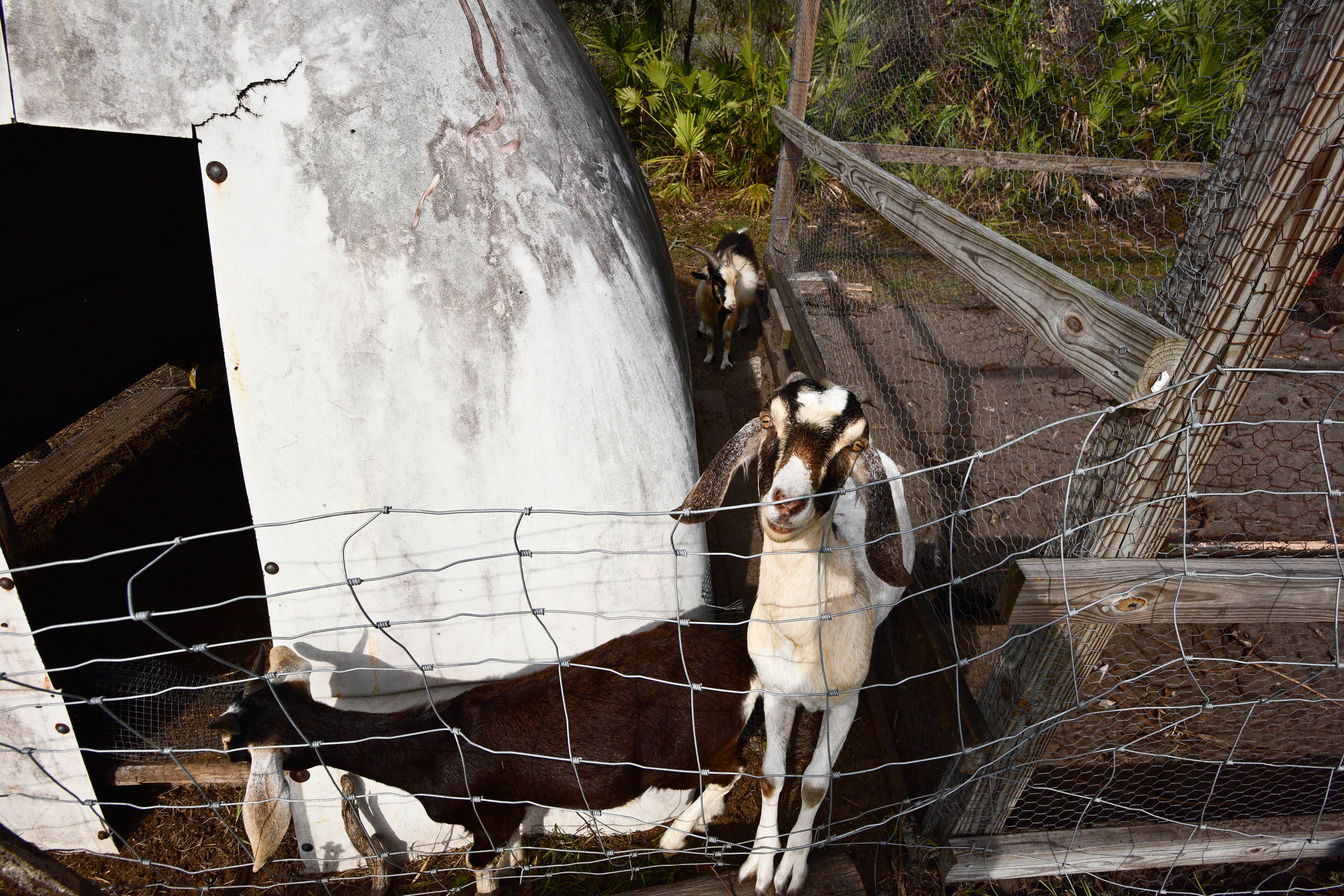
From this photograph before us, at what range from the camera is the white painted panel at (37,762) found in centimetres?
255

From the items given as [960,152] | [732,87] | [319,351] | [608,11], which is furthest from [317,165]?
[608,11]

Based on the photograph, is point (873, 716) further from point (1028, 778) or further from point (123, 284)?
point (123, 284)

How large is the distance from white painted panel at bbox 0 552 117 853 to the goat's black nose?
250 centimetres

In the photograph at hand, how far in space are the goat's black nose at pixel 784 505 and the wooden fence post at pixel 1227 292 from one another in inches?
30.1

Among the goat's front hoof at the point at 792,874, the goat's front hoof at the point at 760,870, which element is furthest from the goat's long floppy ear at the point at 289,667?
the goat's front hoof at the point at 792,874

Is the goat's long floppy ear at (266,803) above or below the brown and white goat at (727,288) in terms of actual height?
below

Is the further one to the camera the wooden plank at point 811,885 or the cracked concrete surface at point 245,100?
the wooden plank at point 811,885

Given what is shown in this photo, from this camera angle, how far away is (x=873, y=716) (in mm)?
3639

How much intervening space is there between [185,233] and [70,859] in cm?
369

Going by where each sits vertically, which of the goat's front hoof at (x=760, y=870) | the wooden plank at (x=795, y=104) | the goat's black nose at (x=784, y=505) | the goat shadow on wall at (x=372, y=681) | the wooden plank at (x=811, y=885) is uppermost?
the wooden plank at (x=795, y=104)

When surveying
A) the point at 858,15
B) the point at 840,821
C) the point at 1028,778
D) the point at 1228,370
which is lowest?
the point at 840,821

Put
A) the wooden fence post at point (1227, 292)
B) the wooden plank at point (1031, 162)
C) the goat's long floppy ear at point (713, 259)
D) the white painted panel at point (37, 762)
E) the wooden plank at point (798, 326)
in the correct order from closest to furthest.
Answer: the wooden fence post at point (1227, 292) < the white painted panel at point (37, 762) < the wooden plank at point (1031, 162) < the wooden plank at point (798, 326) < the goat's long floppy ear at point (713, 259)

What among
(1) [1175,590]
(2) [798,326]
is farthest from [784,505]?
(2) [798,326]

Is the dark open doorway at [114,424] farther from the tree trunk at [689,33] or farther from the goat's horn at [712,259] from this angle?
the tree trunk at [689,33]
